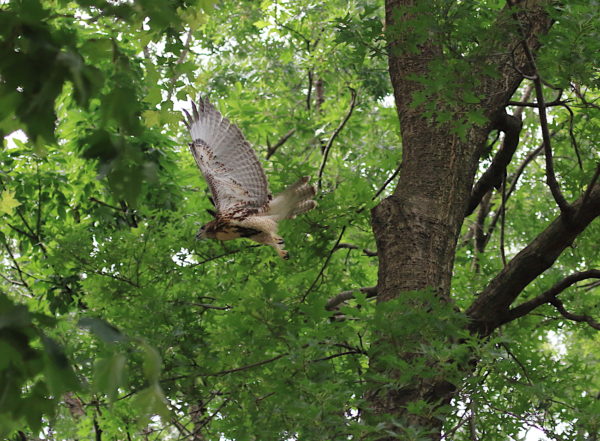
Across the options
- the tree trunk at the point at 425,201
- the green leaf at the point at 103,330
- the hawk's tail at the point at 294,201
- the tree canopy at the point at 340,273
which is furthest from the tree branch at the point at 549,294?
the green leaf at the point at 103,330

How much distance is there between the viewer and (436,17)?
3762 millimetres

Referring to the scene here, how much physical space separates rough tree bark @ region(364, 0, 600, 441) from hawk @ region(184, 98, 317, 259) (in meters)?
0.48

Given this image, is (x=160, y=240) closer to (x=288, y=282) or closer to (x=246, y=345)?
(x=288, y=282)

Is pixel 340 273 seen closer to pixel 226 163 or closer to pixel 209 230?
pixel 226 163

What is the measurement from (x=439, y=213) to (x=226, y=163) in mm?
1389

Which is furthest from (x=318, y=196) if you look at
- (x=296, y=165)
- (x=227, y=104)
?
(x=227, y=104)

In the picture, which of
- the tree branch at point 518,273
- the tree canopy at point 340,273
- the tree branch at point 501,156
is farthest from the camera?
the tree branch at point 501,156

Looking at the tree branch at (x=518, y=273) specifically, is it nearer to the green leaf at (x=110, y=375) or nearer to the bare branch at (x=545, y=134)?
the bare branch at (x=545, y=134)

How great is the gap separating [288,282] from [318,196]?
528 millimetres

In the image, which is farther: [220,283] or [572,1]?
[220,283]

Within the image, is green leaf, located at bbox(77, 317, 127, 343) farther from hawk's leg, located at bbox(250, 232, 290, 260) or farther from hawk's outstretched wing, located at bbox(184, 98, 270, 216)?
hawk's outstretched wing, located at bbox(184, 98, 270, 216)

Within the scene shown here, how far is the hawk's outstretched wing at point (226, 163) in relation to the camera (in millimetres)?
4613

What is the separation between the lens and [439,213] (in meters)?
4.33

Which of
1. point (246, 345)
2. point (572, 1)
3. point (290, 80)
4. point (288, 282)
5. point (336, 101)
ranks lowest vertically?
point (246, 345)
